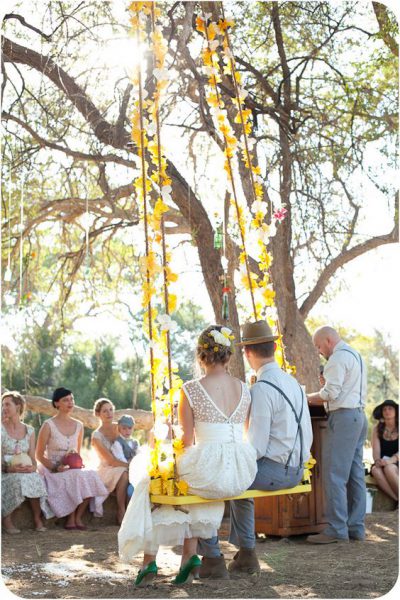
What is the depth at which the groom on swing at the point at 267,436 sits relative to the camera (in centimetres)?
459

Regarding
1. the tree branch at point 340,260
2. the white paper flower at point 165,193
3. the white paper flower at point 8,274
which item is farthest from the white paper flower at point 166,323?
the white paper flower at point 8,274

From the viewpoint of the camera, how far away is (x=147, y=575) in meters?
4.30

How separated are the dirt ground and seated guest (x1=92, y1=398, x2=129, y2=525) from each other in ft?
2.09

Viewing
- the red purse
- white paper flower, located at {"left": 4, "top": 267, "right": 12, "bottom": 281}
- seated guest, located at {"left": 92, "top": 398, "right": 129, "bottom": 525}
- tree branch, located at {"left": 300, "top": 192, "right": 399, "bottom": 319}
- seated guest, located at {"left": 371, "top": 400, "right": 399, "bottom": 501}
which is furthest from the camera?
white paper flower, located at {"left": 4, "top": 267, "right": 12, "bottom": 281}

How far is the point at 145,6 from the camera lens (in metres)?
4.23

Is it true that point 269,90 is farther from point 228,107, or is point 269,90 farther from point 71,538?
point 71,538

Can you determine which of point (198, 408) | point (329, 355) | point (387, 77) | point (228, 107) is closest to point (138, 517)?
point (198, 408)

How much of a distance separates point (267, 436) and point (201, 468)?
1.92 feet

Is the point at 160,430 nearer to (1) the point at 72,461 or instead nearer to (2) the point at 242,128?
(2) the point at 242,128

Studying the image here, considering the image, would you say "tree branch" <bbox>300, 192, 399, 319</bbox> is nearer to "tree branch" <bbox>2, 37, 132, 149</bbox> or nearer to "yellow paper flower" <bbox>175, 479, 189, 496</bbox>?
"tree branch" <bbox>2, 37, 132, 149</bbox>

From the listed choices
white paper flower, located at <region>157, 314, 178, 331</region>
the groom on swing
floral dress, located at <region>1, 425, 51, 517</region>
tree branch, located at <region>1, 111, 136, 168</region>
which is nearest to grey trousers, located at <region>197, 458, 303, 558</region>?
the groom on swing

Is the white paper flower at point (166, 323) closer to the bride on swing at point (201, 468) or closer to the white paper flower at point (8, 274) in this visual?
the bride on swing at point (201, 468)

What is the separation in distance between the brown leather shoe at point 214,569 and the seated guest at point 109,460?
2.59 meters

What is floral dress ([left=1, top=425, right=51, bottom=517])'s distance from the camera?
6.48m
